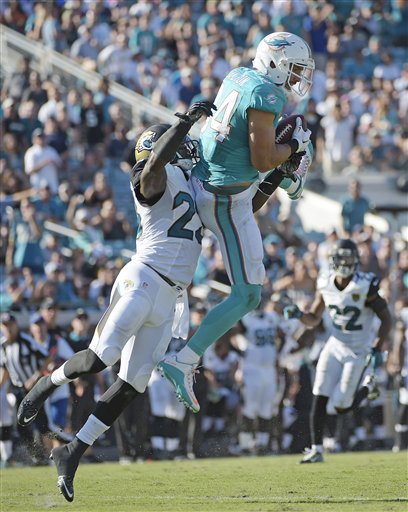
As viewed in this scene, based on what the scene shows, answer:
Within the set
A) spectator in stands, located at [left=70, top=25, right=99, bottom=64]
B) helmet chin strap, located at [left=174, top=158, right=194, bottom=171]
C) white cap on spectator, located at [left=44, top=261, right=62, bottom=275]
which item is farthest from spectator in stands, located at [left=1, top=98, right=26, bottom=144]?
helmet chin strap, located at [left=174, top=158, right=194, bottom=171]

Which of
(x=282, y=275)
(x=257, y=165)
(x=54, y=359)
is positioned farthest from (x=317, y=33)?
(x=257, y=165)

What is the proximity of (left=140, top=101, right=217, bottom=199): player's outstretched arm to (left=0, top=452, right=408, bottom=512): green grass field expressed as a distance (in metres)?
1.82

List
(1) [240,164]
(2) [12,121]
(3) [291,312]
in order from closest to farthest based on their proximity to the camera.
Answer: (1) [240,164] → (3) [291,312] → (2) [12,121]

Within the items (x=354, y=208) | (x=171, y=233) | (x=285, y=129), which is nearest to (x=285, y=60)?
(x=285, y=129)

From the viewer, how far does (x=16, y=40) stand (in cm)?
1753

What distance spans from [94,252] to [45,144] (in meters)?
1.78

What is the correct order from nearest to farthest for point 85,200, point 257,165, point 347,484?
point 257,165 < point 347,484 < point 85,200

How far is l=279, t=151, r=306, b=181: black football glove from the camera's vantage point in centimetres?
773

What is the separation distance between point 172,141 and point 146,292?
3.00ft

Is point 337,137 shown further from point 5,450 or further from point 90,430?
point 90,430

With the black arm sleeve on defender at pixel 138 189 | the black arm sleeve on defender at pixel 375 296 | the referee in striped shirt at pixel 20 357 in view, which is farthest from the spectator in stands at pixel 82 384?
the black arm sleeve on defender at pixel 138 189

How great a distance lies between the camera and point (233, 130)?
293 inches

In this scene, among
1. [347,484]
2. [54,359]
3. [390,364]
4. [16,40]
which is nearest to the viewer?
[347,484]

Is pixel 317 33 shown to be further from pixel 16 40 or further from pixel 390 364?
pixel 390 364
